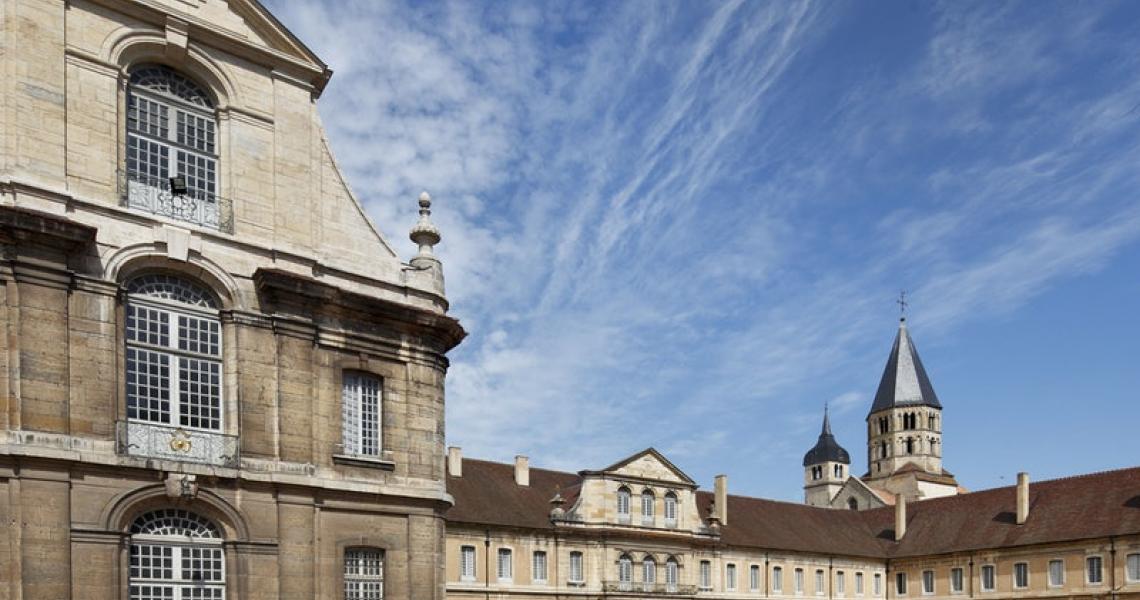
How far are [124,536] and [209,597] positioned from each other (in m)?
1.68

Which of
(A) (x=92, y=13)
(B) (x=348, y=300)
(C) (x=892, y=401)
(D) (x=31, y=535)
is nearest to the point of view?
Result: (D) (x=31, y=535)

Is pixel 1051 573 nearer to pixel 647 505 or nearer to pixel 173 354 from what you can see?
pixel 647 505

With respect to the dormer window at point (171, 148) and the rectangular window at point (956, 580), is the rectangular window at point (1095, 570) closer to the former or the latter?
the rectangular window at point (956, 580)

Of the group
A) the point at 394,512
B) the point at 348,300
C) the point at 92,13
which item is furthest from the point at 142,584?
the point at 92,13

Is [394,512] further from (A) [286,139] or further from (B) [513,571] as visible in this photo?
(B) [513,571]

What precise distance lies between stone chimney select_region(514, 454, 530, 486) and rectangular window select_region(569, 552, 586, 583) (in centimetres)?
345

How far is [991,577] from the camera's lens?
155 feet

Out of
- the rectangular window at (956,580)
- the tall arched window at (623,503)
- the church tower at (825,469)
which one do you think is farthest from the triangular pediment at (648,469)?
the church tower at (825,469)

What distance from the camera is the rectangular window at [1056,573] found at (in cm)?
4478

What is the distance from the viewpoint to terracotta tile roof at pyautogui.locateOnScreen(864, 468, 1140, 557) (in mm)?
44312

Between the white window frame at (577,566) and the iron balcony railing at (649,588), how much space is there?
918 mm

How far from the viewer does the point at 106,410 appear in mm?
14430

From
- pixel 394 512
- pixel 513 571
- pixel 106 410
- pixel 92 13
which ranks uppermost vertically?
pixel 92 13

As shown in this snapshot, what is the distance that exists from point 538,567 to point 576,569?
1.87 meters
